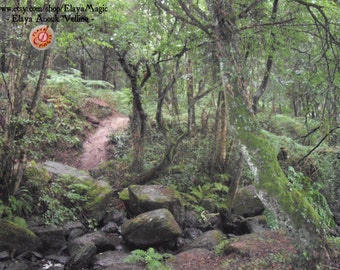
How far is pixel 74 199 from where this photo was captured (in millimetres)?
8820

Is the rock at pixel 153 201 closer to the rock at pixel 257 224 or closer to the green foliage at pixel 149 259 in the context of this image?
the rock at pixel 257 224

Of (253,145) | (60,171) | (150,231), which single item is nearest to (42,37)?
(60,171)

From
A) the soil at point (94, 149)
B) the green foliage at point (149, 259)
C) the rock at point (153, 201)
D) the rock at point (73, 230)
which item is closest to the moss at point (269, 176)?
the green foliage at point (149, 259)

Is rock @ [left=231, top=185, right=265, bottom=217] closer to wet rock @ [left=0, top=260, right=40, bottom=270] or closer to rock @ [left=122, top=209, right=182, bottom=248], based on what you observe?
rock @ [left=122, top=209, right=182, bottom=248]

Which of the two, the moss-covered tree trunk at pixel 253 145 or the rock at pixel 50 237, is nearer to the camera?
the moss-covered tree trunk at pixel 253 145

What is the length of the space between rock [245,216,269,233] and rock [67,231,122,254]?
11.8 feet

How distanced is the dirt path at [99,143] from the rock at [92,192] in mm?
2418

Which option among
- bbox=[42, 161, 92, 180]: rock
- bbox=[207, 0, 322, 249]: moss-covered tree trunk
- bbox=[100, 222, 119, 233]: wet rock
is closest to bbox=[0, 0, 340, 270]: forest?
bbox=[207, 0, 322, 249]: moss-covered tree trunk

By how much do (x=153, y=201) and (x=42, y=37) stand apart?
5.10 meters

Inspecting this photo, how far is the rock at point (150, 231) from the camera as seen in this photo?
7734mm

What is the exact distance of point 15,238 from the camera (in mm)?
6742

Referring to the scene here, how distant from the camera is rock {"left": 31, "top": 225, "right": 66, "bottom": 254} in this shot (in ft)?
24.0

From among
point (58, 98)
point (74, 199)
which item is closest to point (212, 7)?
point (74, 199)

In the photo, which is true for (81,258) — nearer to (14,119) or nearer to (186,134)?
(14,119)
